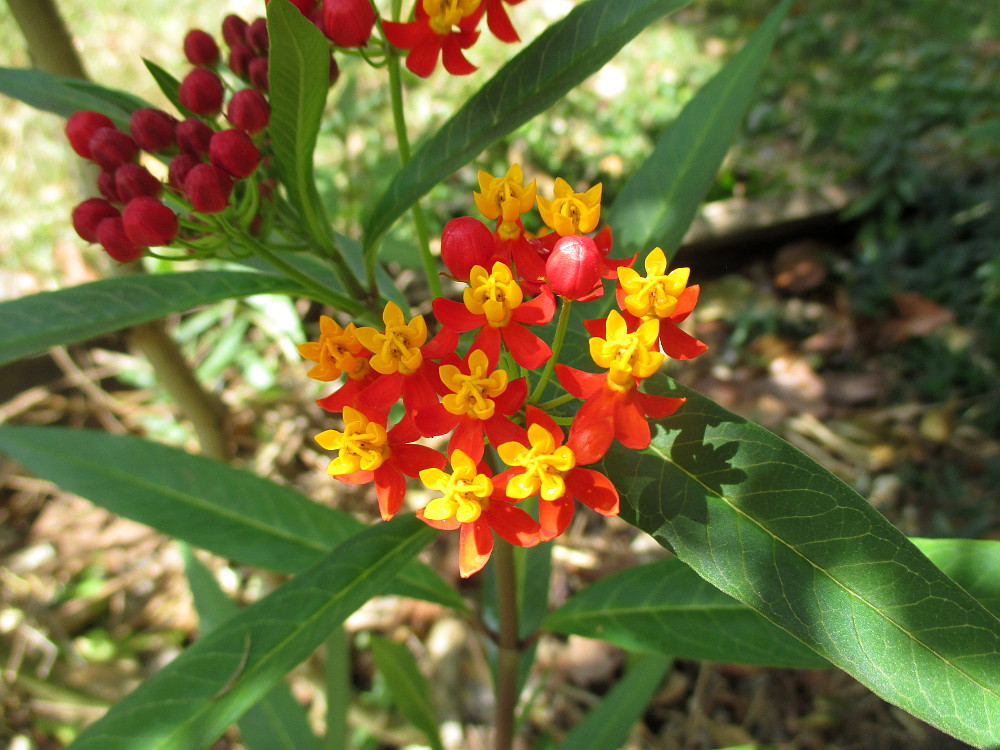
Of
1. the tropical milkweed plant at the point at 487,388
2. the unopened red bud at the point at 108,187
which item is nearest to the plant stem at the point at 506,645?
the tropical milkweed plant at the point at 487,388

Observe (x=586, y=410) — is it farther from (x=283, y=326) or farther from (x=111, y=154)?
(x=283, y=326)

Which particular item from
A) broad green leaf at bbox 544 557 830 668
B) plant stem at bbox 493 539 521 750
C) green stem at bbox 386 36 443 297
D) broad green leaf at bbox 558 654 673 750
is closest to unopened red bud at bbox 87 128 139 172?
green stem at bbox 386 36 443 297

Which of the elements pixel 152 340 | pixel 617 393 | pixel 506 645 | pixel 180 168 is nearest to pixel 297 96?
pixel 180 168

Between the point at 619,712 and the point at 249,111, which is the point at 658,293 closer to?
the point at 249,111

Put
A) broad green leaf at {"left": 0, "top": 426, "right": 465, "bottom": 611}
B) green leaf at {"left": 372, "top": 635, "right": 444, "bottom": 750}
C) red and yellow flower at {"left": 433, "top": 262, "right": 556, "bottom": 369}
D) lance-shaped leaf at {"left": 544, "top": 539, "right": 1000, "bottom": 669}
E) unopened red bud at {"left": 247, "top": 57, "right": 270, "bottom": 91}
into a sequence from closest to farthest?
red and yellow flower at {"left": 433, "top": 262, "right": 556, "bottom": 369} → unopened red bud at {"left": 247, "top": 57, "right": 270, "bottom": 91} → lance-shaped leaf at {"left": 544, "top": 539, "right": 1000, "bottom": 669} → broad green leaf at {"left": 0, "top": 426, "right": 465, "bottom": 611} → green leaf at {"left": 372, "top": 635, "right": 444, "bottom": 750}

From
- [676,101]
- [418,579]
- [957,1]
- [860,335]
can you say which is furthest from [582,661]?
[957,1]

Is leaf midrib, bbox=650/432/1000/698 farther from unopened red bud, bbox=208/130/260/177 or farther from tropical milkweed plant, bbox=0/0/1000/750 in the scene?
unopened red bud, bbox=208/130/260/177

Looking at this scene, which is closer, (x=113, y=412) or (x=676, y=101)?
(x=113, y=412)
